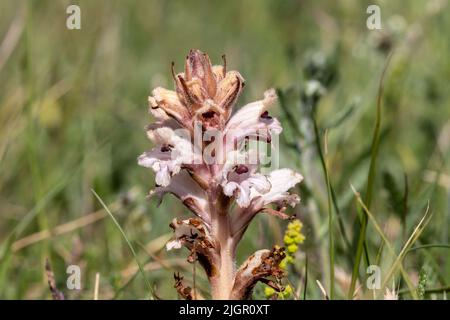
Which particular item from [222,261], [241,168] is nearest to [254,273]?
[222,261]

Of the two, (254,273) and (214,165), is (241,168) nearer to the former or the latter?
(214,165)

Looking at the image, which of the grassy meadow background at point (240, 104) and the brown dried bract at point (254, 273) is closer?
the brown dried bract at point (254, 273)

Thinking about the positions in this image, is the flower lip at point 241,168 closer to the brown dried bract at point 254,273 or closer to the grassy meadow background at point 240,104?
the brown dried bract at point 254,273

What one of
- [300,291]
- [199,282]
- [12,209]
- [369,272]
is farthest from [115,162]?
[369,272]

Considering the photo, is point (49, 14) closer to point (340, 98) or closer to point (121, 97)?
point (121, 97)

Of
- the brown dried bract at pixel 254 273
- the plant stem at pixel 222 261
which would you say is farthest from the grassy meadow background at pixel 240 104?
the plant stem at pixel 222 261
